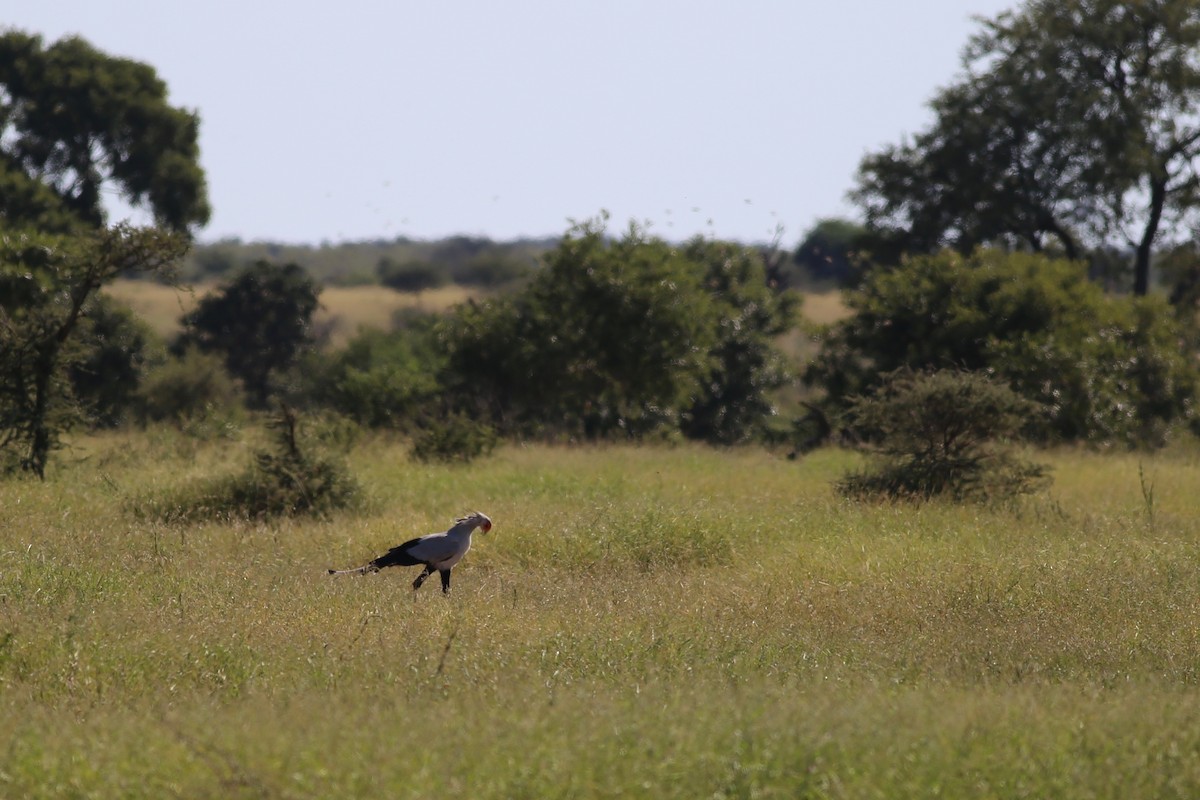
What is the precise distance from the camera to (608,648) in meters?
7.89

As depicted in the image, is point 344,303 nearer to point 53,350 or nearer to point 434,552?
point 53,350

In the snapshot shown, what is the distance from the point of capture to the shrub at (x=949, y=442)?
14.9 metres

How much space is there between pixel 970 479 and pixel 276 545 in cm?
755

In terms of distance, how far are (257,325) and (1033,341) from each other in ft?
65.8

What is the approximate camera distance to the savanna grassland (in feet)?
17.3

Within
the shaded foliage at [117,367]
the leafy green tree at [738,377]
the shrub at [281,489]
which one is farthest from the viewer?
the leafy green tree at [738,377]

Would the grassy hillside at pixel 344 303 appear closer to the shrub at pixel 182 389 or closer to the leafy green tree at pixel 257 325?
the leafy green tree at pixel 257 325

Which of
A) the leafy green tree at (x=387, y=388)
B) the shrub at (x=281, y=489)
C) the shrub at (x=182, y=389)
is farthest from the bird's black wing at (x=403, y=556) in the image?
the shrub at (x=182, y=389)

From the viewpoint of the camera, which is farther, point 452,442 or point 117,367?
point 117,367

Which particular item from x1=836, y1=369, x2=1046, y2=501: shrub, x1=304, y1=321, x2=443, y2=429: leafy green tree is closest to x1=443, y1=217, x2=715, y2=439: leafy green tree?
x1=304, y1=321, x2=443, y2=429: leafy green tree

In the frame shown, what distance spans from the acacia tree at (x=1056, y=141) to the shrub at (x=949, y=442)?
17.9 meters

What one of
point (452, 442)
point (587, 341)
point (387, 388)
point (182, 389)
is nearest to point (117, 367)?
point (182, 389)

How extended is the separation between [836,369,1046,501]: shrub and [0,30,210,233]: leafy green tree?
24623mm

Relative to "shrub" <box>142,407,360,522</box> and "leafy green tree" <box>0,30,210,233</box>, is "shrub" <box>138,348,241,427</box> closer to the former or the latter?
"leafy green tree" <box>0,30,210,233</box>
